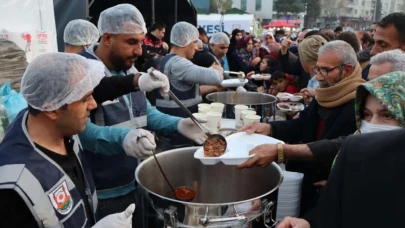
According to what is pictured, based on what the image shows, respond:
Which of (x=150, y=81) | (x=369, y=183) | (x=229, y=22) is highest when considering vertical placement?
(x=229, y=22)

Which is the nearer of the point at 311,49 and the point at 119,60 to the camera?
the point at 119,60

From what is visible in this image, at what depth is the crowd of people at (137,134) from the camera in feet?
3.01

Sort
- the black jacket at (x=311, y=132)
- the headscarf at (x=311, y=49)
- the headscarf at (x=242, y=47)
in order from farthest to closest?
the headscarf at (x=242, y=47), the headscarf at (x=311, y=49), the black jacket at (x=311, y=132)

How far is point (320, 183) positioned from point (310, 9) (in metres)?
63.9

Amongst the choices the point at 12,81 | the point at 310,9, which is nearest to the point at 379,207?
the point at 12,81

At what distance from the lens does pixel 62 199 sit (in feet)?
3.74

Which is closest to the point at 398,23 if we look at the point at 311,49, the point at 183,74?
the point at 311,49

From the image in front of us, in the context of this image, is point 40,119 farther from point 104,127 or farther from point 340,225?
point 340,225

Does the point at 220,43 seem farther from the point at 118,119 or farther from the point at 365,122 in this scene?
the point at 365,122

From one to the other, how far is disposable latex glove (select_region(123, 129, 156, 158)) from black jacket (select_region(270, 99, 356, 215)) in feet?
3.19

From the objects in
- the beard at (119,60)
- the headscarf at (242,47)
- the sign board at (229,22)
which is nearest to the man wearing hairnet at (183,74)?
the beard at (119,60)

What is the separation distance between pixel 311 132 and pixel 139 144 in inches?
47.1

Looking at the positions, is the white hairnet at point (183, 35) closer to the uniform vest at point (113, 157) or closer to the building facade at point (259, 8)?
the uniform vest at point (113, 157)

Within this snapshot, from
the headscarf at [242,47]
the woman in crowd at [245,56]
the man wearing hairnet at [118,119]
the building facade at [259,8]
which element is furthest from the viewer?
the building facade at [259,8]
